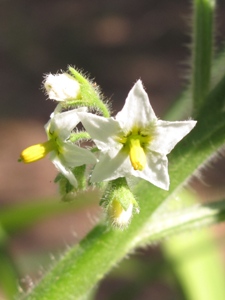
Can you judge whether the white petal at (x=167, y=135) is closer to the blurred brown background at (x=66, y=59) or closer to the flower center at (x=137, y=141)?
the flower center at (x=137, y=141)

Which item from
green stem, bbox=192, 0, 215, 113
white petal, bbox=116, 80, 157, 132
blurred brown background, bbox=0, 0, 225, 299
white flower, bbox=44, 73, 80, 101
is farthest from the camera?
blurred brown background, bbox=0, 0, 225, 299

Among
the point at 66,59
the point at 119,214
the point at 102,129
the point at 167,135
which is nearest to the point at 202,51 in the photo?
the point at 167,135

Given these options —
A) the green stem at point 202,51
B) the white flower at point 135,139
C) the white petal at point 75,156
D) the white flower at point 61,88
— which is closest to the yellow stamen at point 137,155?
the white flower at point 135,139

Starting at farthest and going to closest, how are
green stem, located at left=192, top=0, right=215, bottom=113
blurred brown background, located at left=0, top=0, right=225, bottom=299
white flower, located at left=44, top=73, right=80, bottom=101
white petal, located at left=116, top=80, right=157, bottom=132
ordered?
blurred brown background, located at left=0, top=0, right=225, bottom=299 → green stem, located at left=192, top=0, right=215, bottom=113 → white flower, located at left=44, top=73, right=80, bottom=101 → white petal, located at left=116, top=80, right=157, bottom=132

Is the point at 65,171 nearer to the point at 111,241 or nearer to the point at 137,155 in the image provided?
the point at 137,155

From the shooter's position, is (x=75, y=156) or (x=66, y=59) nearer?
(x=75, y=156)

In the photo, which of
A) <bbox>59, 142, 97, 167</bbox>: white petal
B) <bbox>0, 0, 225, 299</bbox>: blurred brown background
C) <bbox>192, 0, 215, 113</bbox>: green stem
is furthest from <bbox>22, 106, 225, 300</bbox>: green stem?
<bbox>0, 0, 225, 299</bbox>: blurred brown background

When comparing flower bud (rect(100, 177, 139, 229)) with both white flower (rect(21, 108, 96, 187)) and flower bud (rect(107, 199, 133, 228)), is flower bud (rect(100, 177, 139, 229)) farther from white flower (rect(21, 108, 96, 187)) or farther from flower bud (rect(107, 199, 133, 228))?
white flower (rect(21, 108, 96, 187))
